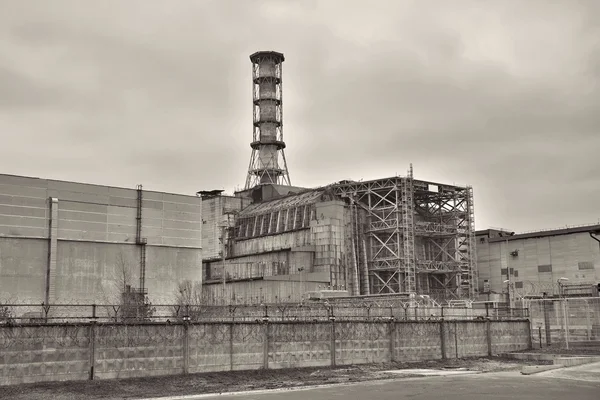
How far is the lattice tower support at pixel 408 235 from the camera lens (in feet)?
286

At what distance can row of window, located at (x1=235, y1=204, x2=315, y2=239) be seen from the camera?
92.4 m

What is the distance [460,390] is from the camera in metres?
30.5

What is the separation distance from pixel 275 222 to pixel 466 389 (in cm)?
6783

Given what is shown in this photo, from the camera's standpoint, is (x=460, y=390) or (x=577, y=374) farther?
(x=577, y=374)

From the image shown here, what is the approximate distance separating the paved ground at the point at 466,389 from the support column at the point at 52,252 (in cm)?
3539

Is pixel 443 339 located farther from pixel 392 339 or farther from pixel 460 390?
pixel 460 390

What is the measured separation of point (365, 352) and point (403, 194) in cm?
4550

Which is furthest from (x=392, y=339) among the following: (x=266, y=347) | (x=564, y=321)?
(x=564, y=321)

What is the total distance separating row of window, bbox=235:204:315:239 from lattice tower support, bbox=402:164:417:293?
11.5m

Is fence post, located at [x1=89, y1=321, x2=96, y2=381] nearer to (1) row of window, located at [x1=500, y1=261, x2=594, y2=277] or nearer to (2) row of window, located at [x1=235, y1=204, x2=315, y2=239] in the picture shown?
(2) row of window, located at [x1=235, y1=204, x2=315, y2=239]

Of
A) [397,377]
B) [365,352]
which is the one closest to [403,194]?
[365,352]

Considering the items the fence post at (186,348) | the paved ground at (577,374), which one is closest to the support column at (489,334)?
the paved ground at (577,374)

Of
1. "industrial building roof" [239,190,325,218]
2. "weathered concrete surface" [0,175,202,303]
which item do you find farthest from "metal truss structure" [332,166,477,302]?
"weathered concrete surface" [0,175,202,303]

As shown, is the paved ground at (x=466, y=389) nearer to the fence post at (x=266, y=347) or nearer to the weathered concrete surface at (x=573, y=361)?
the weathered concrete surface at (x=573, y=361)
